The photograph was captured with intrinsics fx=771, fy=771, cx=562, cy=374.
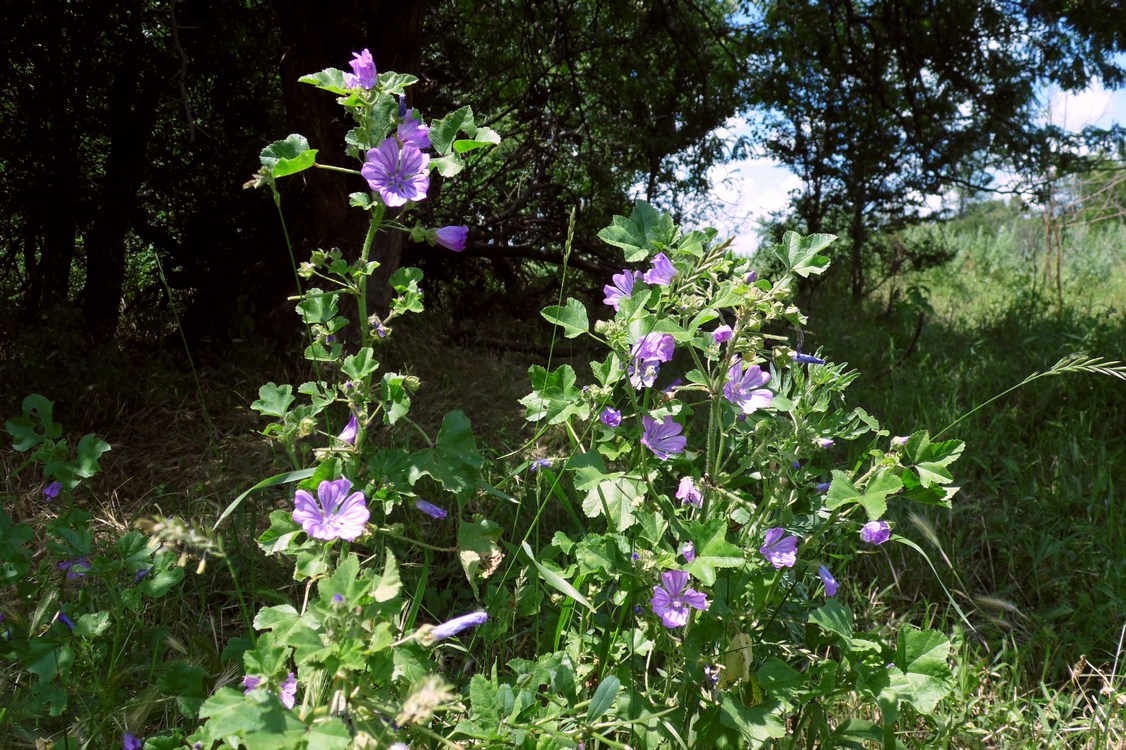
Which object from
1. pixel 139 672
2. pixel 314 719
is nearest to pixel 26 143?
pixel 139 672

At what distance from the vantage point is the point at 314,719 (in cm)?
88

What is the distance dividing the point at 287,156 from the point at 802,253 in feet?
2.65

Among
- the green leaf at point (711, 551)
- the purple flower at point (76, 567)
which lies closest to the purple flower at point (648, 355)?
the green leaf at point (711, 551)

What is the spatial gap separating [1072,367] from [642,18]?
4347mm

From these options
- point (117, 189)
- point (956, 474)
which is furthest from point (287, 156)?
point (117, 189)

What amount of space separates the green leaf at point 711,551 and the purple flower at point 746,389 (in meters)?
0.23

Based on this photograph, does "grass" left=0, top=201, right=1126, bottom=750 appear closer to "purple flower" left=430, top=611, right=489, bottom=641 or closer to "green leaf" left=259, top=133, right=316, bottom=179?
"purple flower" left=430, top=611, right=489, bottom=641

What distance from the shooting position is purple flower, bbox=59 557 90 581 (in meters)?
1.45

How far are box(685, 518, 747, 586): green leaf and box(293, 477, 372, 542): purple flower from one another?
0.46 meters

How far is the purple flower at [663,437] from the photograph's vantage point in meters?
1.31

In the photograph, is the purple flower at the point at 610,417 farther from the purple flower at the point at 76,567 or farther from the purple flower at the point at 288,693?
the purple flower at the point at 76,567

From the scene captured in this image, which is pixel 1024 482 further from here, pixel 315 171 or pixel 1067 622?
pixel 315 171

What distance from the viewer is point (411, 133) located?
1.14 metres

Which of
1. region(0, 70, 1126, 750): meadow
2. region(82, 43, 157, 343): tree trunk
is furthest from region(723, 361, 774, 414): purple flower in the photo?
region(82, 43, 157, 343): tree trunk
